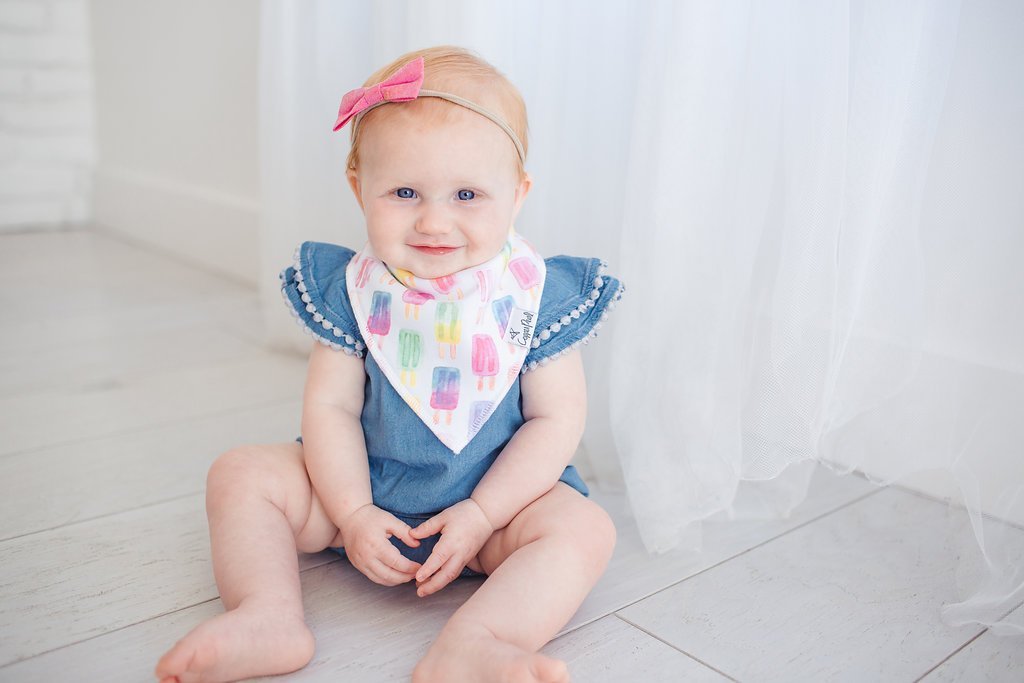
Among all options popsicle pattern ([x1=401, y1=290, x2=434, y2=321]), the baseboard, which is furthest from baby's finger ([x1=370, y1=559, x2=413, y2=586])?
the baseboard

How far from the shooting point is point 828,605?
0.88m

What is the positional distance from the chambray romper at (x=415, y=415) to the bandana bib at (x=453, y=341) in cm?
1

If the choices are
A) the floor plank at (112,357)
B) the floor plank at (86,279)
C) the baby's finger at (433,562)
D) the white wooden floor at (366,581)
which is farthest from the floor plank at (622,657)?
the floor plank at (86,279)

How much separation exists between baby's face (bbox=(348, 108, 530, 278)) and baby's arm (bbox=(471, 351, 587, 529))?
13 cm

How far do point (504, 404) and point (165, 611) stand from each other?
1.13 feet

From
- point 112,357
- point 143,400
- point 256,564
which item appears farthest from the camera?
point 112,357

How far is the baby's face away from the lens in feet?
2.71

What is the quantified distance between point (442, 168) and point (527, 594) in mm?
355

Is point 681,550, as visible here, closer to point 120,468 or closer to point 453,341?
point 453,341

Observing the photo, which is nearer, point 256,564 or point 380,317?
point 256,564

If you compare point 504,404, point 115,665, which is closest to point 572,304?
point 504,404

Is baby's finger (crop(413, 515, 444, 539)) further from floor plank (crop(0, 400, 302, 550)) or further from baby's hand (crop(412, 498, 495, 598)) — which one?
floor plank (crop(0, 400, 302, 550))

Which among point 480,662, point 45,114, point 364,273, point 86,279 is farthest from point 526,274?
point 45,114

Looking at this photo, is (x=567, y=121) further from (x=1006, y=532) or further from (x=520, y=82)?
(x=1006, y=532)
